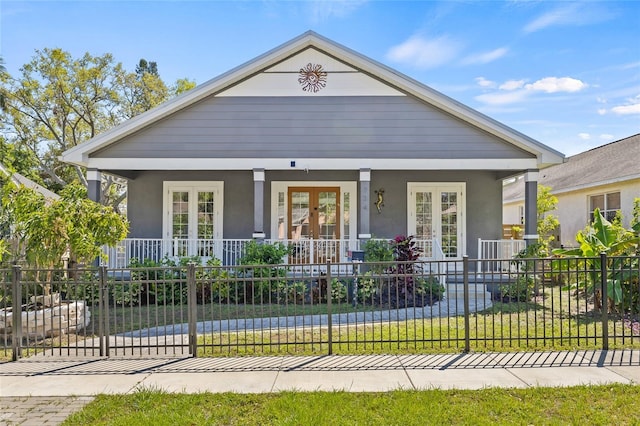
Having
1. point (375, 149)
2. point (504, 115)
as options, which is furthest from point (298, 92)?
point (504, 115)

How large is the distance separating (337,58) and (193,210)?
6.11 m

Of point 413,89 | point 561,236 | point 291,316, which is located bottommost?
point 291,316

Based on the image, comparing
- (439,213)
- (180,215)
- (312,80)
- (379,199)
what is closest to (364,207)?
(379,199)

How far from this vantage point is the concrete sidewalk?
466 centimetres

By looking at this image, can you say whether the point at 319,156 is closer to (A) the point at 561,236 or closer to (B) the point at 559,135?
(A) the point at 561,236

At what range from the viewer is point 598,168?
648 inches

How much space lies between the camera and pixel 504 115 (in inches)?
736

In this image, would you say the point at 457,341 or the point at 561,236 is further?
the point at 561,236

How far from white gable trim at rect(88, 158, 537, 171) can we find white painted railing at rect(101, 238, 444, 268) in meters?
1.97

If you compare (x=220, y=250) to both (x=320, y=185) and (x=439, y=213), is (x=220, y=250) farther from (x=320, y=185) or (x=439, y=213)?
(x=439, y=213)

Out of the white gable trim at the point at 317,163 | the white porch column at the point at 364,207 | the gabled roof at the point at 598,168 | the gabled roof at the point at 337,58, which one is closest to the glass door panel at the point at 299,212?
the white gable trim at the point at 317,163

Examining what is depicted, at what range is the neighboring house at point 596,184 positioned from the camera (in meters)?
14.0

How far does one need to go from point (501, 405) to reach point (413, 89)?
8.80 meters

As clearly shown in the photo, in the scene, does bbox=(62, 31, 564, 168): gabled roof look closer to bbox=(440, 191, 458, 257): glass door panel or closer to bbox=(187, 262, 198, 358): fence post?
bbox=(440, 191, 458, 257): glass door panel
